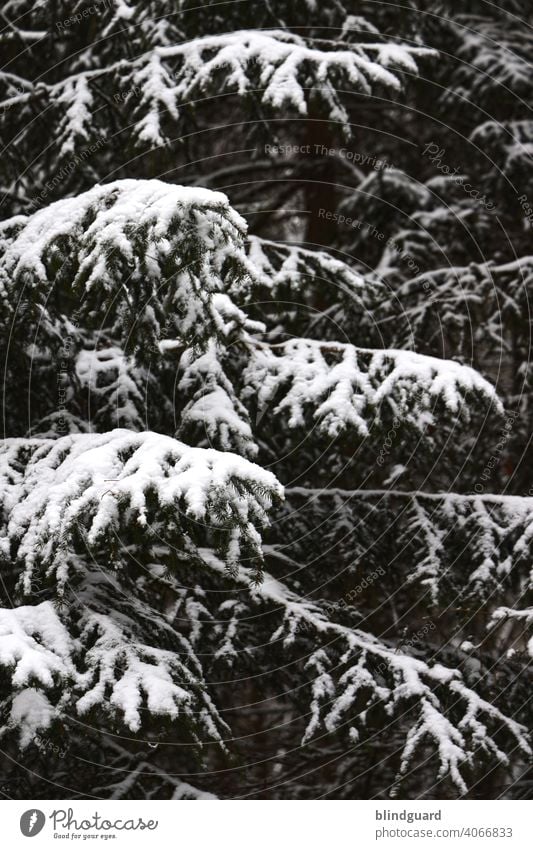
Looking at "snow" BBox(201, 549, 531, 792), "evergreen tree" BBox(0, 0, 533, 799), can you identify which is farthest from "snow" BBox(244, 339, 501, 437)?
"snow" BBox(201, 549, 531, 792)

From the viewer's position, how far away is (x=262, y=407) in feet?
15.3

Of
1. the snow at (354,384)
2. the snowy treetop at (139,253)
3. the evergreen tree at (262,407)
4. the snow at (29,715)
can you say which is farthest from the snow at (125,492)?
the snow at (354,384)

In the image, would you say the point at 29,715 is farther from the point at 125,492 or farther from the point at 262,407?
the point at 262,407

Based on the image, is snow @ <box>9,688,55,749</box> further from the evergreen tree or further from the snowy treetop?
the snowy treetop

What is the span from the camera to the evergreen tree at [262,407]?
145 inches

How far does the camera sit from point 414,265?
6.29 meters

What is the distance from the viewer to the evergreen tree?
3.68 meters

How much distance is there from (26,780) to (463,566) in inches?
109

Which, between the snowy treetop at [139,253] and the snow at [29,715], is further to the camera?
the snow at [29,715]

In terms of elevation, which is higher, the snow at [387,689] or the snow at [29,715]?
the snow at [29,715]

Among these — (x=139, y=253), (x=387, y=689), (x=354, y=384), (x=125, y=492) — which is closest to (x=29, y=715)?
(x=125, y=492)

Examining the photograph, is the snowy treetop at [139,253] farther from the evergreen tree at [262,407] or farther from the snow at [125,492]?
the snow at [125,492]

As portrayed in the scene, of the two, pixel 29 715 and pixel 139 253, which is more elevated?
pixel 139 253

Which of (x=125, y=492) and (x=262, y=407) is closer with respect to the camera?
(x=125, y=492)
